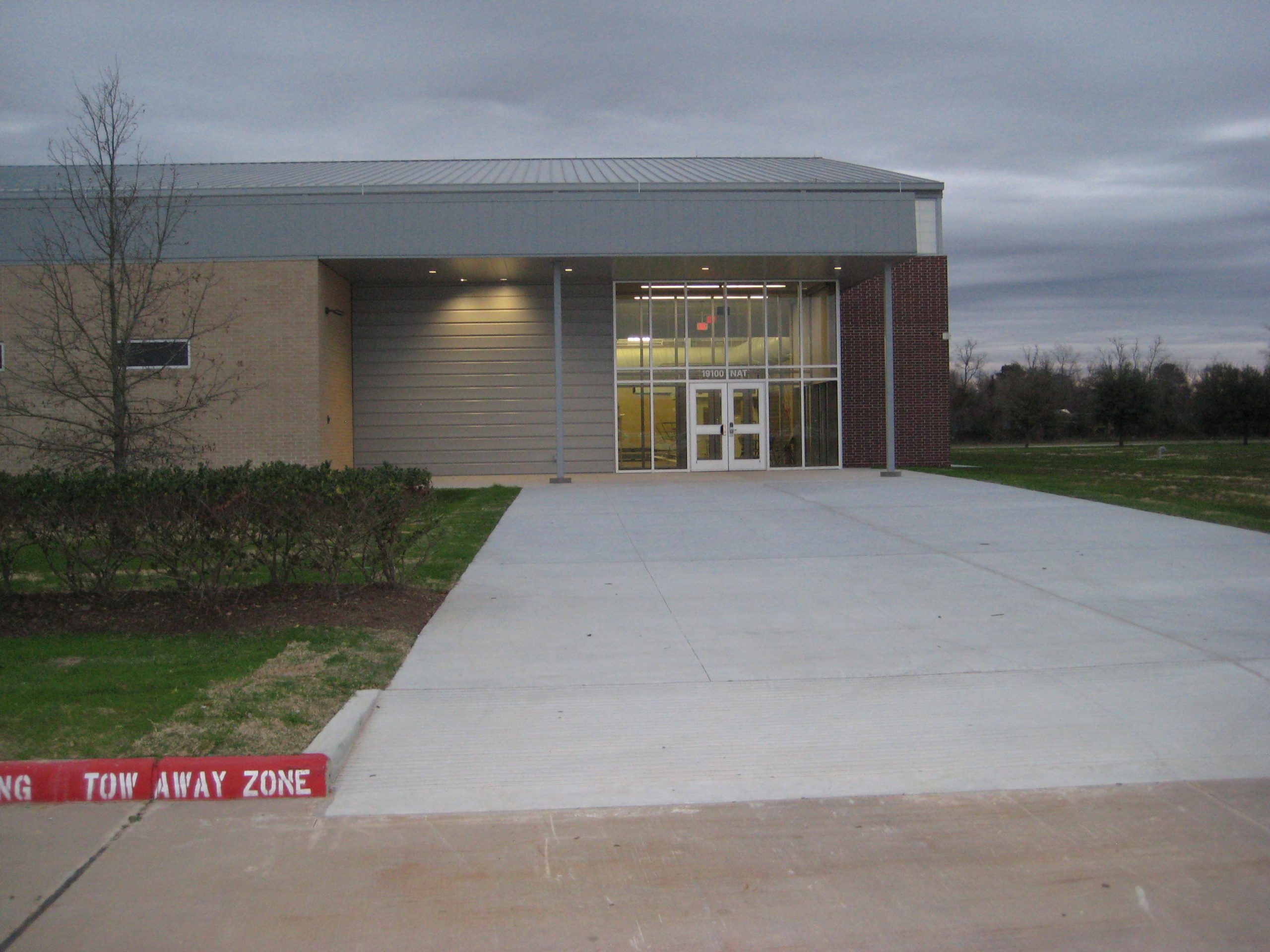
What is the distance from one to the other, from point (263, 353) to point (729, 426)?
1173 centimetres

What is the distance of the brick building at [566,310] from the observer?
2270cm

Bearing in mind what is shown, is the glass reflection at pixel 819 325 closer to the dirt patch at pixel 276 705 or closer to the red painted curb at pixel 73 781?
the dirt patch at pixel 276 705

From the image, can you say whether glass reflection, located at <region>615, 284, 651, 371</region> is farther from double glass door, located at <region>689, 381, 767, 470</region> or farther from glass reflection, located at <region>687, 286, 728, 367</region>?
double glass door, located at <region>689, 381, 767, 470</region>

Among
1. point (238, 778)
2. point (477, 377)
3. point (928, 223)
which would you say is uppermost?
point (928, 223)

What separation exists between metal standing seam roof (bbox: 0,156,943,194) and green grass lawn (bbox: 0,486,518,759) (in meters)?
18.1

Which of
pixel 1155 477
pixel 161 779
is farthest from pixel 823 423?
pixel 161 779

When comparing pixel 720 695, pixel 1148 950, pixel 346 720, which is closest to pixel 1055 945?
pixel 1148 950

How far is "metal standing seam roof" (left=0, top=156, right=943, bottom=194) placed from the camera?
2633 centimetres

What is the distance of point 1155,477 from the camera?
2664cm

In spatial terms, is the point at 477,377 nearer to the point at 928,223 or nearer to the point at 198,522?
the point at 928,223

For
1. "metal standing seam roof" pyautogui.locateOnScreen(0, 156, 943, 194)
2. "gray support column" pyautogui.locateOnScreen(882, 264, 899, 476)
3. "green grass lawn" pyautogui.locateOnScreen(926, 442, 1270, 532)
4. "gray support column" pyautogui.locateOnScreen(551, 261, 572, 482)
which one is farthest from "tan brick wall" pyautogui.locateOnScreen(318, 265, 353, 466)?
"green grass lawn" pyautogui.locateOnScreen(926, 442, 1270, 532)

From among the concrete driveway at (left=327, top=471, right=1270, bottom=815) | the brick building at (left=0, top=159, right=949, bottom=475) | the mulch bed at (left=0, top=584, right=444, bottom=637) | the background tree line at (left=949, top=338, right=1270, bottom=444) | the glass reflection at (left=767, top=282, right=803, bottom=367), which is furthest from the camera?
the background tree line at (left=949, top=338, right=1270, bottom=444)

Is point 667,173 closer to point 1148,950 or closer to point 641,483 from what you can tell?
point 641,483

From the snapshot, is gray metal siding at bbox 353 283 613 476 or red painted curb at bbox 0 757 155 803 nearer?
red painted curb at bbox 0 757 155 803
